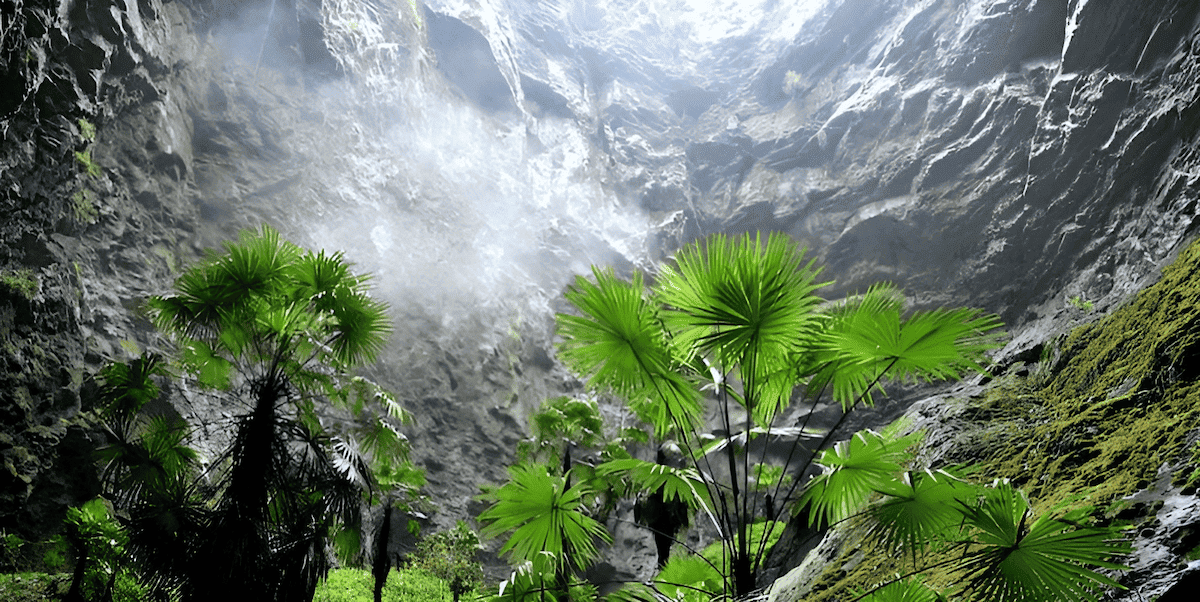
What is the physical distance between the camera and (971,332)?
2.12m

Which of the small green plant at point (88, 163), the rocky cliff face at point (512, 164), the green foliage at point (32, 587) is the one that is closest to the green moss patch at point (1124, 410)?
the rocky cliff face at point (512, 164)

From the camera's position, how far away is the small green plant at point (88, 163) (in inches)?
395

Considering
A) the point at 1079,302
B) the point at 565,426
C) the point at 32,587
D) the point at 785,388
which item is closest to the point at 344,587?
the point at 32,587

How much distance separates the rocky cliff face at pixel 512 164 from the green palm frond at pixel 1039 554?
539 cm

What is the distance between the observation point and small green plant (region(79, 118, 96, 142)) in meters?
10.0

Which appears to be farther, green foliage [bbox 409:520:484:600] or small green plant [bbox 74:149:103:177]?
green foliage [bbox 409:520:484:600]

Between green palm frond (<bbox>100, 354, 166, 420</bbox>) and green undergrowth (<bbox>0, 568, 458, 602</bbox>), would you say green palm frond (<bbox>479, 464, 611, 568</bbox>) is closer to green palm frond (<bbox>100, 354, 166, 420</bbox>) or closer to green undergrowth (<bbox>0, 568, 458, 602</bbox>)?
green palm frond (<bbox>100, 354, 166, 420</bbox>)

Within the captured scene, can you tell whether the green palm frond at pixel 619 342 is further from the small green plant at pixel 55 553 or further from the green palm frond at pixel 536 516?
the small green plant at pixel 55 553

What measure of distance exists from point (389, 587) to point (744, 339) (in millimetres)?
11428

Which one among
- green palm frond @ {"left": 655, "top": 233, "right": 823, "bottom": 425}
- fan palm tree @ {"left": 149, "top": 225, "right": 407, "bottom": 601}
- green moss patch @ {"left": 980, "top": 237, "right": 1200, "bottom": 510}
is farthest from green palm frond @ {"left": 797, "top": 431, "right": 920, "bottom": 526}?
fan palm tree @ {"left": 149, "top": 225, "right": 407, "bottom": 601}

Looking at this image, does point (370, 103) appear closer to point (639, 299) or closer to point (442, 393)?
point (442, 393)

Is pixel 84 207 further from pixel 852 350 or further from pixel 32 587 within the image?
pixel 852 350

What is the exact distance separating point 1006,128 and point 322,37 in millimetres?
22450

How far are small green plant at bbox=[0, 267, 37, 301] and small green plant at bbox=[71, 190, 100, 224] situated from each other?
1.81 meters
